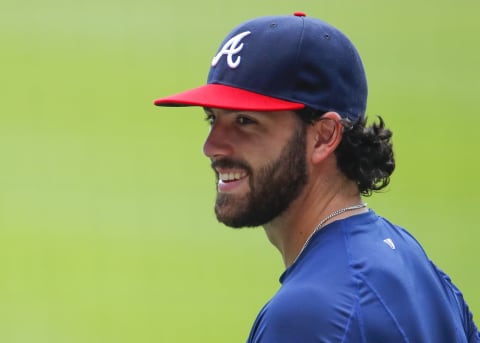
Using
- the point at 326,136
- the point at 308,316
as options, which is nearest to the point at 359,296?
the point at 308,316

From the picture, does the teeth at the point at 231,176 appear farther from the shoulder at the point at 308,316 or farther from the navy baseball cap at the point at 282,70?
the shoulder at the point at 308,316

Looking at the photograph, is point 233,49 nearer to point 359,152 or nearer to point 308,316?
point 359,152

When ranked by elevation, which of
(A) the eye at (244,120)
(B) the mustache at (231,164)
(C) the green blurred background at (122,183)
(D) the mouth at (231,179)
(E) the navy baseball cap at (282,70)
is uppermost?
(E) the navy baseball cap at (282,70)

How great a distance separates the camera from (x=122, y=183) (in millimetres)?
2969

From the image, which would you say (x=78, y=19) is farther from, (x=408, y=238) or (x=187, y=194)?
(x=408, y=238)

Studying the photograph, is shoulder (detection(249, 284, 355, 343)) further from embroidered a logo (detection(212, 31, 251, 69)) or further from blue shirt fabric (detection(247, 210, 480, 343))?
embroidered a logo (detection(212, 31, 251, 69))

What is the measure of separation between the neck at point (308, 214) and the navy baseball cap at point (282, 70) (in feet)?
0.42

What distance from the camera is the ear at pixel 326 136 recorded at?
1.53 m

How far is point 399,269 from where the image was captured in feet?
4.64

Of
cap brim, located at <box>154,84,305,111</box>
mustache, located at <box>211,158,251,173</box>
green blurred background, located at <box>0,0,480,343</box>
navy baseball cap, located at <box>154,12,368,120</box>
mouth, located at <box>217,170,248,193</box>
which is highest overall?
navy baseball cap, located at <box>154,12,368,120</box>

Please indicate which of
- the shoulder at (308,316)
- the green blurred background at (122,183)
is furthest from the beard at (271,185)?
the green blurred background at (122,183)

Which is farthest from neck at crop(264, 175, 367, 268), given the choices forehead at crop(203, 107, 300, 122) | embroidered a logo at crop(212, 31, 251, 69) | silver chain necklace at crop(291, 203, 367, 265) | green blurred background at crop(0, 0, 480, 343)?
green blurred background at crop(0, 0, 480, 343)

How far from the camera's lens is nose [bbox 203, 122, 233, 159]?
1.54 m

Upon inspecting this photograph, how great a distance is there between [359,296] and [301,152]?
303mm
